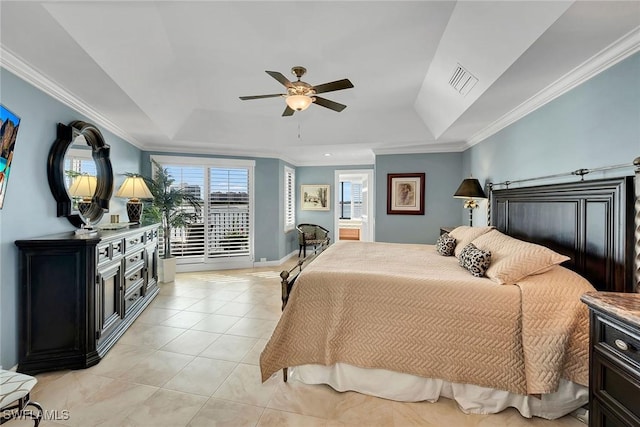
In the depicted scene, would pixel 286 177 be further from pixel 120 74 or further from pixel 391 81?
pixel 120 74

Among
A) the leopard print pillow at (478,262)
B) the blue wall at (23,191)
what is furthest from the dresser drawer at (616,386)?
the blue wall at (23,191)

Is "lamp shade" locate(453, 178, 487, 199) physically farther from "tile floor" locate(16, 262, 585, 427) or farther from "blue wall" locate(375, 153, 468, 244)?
"tile floor" locate(16, 262, 585, 427)

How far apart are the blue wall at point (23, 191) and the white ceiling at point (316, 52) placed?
0.17 m

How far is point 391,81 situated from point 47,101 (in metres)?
3.50

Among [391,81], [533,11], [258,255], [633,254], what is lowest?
[258,255]

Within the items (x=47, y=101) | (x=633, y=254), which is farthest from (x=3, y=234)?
(x=633, y=254)

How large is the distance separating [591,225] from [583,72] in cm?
116

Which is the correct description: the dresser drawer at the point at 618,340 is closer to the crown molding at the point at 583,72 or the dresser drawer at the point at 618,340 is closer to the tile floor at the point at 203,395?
the tile floor at the point at 203,395

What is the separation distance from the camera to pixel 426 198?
5.29 metres

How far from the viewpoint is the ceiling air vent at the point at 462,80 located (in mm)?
2665

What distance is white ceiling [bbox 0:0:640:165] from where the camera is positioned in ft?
5.99

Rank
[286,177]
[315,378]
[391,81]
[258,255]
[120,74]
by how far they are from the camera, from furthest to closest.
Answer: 1. [286,177]
2. [258,255]
3. [391,81]
4. [120,74]
5. [315,378]

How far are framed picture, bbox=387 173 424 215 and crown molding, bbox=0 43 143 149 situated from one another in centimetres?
451

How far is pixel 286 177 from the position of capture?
21.6ft
